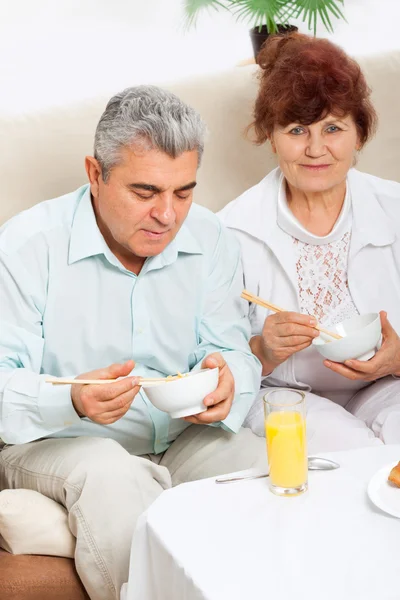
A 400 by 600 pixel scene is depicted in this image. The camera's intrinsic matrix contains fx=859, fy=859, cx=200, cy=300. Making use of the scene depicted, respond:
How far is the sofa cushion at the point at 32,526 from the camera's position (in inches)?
70.2

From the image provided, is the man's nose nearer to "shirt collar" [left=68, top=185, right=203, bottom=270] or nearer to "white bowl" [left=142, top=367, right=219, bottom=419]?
"shirt collar" [left=68, top=185, right=203, bottom=270]

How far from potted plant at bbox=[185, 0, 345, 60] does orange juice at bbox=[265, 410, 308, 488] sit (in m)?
1.83

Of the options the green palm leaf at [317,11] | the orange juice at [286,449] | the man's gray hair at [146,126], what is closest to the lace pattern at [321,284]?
the man's gray hair at [146,126]

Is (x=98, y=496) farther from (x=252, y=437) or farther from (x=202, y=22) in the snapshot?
(x=202, y=22)

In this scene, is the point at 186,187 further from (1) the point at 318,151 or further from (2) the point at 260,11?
(2) the point at 260,11

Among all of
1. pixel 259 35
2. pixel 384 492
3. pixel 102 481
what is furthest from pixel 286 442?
pixel 259 35

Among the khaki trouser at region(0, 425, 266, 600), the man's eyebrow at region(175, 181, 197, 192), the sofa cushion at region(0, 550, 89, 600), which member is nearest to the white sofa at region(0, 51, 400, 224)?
the man's eyebrow at region(175, 181, 197, 192)

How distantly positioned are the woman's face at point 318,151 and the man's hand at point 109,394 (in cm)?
91

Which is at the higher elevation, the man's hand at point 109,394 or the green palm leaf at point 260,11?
the green palm leaf at point 260,11

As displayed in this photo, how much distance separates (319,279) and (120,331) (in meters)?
0.63

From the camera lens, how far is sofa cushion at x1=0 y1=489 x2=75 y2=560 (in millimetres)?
1784

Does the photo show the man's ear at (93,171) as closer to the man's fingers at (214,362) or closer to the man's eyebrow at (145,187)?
the man's eyebrow at (145,187)

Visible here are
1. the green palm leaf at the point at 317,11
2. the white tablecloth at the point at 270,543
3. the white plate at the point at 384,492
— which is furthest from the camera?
the green palm leaf at the point at 317,11

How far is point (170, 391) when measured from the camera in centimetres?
163
